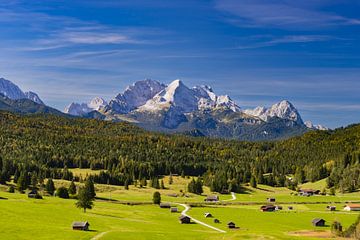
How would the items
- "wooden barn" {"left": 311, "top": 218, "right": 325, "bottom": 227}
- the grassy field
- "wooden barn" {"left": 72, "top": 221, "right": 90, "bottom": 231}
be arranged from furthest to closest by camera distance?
1. "wooden barn" {"left": 311, "top": 218, "right": 325, "bottom": 227}
2. "wooden barn" {"left": 72, "top": 221, "right": 90, "bottom": 231}
3. the grassy field

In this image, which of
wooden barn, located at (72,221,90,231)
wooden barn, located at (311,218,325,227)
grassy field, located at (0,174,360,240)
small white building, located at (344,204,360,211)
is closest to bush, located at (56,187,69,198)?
grassy field, located at (0,174,360,240)

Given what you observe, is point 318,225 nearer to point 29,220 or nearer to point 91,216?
point 91,216

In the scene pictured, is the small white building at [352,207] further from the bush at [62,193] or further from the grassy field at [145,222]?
the bush at [62,193]

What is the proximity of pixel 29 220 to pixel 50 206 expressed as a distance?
30.3 metres

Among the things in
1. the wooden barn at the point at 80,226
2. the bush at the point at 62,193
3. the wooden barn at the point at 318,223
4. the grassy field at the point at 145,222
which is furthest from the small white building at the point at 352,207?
the wooden barn at the point at 80,226

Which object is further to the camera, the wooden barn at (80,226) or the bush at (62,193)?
the bush at (62,193)

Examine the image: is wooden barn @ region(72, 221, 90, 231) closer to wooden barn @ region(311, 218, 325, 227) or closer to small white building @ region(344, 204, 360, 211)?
wooden barn @ region(311, 218, 325, 227)

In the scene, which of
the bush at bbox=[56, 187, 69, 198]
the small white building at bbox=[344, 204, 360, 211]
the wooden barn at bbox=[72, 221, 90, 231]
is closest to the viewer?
the wooden barn at bbox=[72, 221, 90, 231]

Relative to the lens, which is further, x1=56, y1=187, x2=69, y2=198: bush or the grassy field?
x1=56, y1=187, x2=69, y2=198: bush

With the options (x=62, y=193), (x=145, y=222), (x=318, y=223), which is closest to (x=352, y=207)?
(x=318, y=223)

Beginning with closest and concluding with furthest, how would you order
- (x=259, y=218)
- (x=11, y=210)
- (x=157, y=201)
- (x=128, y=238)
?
1. (x=128, y=238)
2. (x=11, y=210)
3. (x=259, y=218)
4. (x=157, y=201)

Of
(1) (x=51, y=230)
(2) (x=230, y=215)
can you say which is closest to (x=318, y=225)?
(2) (x=230, y=215)

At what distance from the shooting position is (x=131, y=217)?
144 metres

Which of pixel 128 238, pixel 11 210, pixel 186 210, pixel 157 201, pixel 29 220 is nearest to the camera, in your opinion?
pixel 128 238
